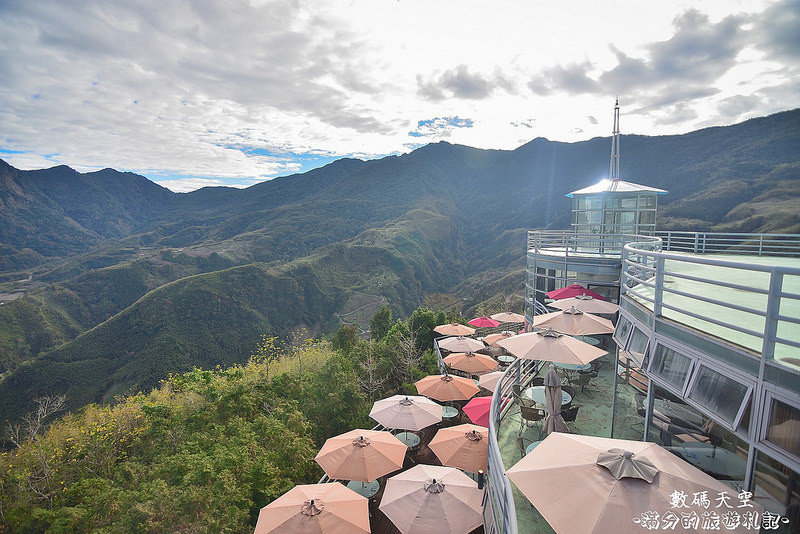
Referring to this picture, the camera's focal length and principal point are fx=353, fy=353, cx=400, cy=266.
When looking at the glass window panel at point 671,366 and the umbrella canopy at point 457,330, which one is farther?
the umbrella canopy at point 457,330

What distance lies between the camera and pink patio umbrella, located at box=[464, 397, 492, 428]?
929 centimetres

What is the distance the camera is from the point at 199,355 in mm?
71688

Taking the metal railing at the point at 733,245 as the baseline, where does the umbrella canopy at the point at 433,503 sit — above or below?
below

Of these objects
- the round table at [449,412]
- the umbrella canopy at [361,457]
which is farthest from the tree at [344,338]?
the umbrella canopy at [361,457]

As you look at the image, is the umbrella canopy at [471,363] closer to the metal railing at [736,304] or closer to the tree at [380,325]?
the metal railing at [736,304]

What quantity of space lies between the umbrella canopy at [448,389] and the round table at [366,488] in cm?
299

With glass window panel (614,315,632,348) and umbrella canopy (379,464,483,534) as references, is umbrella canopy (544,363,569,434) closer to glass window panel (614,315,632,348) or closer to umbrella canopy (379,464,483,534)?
glass window panel (614,315,632,348)

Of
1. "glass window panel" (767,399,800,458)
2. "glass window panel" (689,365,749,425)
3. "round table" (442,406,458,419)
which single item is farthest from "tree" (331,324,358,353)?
"glass window panel" (767,399,800,458)

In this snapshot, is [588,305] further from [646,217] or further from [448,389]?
[646,217]

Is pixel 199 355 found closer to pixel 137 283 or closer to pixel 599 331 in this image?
pixel 137 283

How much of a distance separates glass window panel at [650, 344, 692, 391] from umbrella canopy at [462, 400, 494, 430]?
5.51 meters

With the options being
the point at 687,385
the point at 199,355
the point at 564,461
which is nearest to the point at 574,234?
the point at 687,385

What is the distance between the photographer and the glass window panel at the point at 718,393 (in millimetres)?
3232

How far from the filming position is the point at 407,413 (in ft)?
34.0
